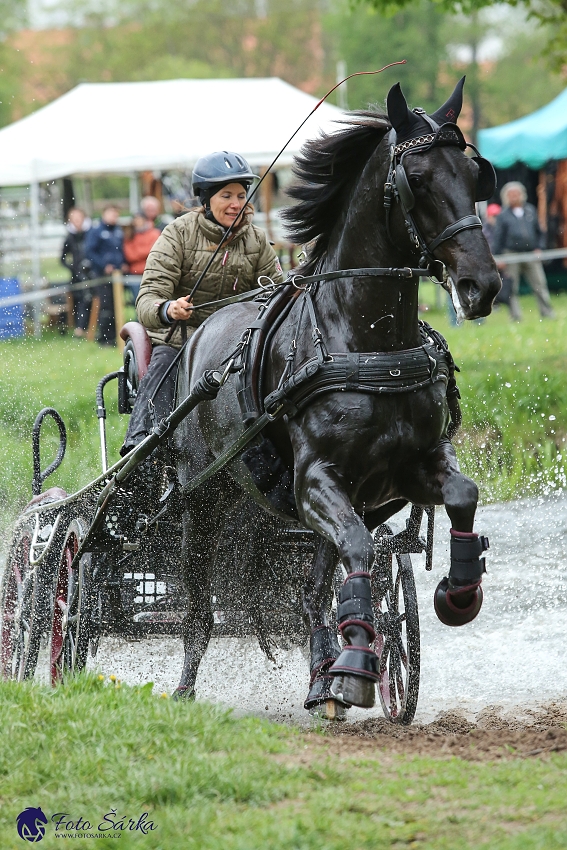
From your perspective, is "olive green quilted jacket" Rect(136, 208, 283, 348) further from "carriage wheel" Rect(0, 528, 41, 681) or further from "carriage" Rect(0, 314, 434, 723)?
"carriage wheel" Rect(0, 528, 41, 681)

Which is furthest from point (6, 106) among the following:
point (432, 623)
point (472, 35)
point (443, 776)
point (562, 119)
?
point (443, 776)

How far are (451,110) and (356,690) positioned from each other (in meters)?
2.03

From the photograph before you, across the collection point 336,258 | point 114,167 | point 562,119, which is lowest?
point 336,258

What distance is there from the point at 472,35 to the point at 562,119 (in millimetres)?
26017

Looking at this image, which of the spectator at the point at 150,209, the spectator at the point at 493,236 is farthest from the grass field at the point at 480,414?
the spectator at the point at 150,209

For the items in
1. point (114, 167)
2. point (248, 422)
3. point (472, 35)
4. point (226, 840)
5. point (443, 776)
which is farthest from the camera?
point (472, 35)

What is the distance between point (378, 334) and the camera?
4.32m

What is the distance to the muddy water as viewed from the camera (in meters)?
5.84

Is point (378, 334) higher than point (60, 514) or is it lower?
higher

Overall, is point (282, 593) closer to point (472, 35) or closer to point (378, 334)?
point (378, 334)

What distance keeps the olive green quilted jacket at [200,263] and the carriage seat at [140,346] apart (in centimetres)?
9

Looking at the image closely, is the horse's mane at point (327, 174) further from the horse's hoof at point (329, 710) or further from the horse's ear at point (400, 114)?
the horse's hoof at point (329, 710)

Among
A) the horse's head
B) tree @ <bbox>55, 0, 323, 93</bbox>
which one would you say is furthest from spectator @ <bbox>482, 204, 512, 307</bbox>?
tree @ <bbox>55, 0, 323, 93</bbox>

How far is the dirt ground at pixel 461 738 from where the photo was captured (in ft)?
13.0
